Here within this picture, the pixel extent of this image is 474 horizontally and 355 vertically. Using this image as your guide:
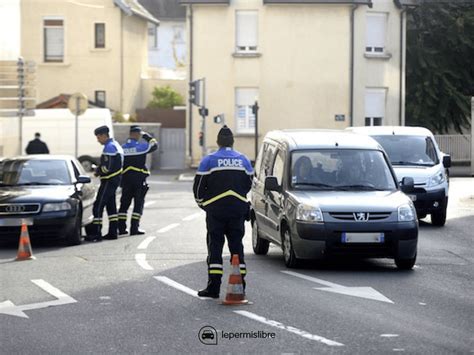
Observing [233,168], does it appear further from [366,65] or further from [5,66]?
[366,65]

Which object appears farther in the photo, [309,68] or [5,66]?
[309,68]

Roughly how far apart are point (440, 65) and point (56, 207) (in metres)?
35.6

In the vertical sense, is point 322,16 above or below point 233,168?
above

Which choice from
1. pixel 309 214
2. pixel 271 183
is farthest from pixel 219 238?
pixel 271 183

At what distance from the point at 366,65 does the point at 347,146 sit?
32.8 metres

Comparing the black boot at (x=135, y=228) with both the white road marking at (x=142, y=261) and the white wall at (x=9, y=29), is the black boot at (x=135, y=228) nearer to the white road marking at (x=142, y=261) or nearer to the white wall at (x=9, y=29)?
the white road marking at (x=142, y=261)

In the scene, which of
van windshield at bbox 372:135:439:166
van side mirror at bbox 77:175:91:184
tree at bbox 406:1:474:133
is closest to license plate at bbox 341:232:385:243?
van side mirror at bbox 77:175:91:184

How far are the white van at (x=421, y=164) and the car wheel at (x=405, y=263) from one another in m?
6.28

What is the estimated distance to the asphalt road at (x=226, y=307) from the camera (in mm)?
9469

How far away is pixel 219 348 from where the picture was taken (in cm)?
923

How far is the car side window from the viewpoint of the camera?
1564 centimetres

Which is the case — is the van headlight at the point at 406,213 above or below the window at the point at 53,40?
below

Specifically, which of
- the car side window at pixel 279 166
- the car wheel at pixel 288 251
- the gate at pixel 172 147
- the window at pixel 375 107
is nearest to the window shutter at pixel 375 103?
the window at pixel 375 107

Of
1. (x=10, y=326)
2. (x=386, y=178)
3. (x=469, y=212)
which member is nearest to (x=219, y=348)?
(x=10, y=326)
